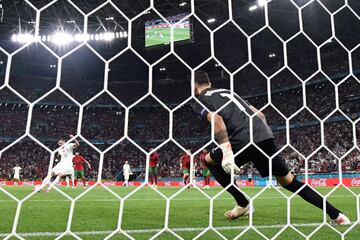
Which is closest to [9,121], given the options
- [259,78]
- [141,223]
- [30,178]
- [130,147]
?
[30,178]

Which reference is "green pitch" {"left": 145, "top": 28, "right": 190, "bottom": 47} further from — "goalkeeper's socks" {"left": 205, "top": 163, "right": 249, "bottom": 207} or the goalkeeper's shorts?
the goalkeeper's shorts

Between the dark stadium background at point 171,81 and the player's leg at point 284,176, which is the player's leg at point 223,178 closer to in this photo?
the player's leg at point 284,176

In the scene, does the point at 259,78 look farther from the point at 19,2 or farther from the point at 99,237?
the point at 99,237

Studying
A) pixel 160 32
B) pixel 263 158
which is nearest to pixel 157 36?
pixel 160 32

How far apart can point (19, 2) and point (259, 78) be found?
17.8 meters

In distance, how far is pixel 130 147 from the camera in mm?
30656

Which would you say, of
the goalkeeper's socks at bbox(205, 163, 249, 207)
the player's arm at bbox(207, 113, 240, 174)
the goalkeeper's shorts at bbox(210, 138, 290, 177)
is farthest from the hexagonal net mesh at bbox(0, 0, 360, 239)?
the player's arm at bbox(207, 113, 240, 174)

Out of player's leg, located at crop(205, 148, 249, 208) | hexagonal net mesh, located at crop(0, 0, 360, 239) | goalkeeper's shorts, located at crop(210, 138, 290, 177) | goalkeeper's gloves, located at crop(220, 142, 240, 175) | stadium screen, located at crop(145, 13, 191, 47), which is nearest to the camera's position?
goalkeeper's gloves, located at crop(220, 142, 240, 175)

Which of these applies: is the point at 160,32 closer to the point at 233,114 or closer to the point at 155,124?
the point at 155,124

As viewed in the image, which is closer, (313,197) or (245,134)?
(245,134)

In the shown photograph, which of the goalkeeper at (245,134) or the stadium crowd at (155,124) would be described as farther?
the stadium crowd at (155,124)

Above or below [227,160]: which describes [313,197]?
below

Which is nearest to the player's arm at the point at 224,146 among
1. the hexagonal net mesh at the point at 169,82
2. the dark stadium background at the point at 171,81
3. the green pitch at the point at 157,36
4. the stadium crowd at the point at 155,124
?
the hexagonal net mesh at the point at 169,82

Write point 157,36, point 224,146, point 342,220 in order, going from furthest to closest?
point 157,36, point 342,220, point 224,146
